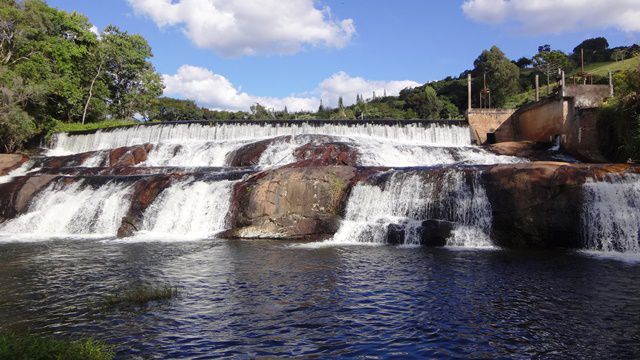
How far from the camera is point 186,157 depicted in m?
31.6

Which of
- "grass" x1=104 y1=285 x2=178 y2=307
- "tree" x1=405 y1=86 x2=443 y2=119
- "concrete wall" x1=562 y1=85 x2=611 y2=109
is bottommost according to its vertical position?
"grass" x1=104 y1=285 x2=178 y2=307

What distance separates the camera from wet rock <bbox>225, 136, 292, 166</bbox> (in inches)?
1140

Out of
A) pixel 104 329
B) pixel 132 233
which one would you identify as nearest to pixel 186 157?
pixel 132 233

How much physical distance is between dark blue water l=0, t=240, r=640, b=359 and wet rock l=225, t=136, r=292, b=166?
1463cm

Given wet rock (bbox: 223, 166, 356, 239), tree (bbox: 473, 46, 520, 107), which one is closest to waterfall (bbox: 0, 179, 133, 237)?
wet rock (bbox: 223, 166, 356, 239)

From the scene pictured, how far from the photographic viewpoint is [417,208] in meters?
18.0

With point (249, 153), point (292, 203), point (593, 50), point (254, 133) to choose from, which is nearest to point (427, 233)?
point (292, 203)

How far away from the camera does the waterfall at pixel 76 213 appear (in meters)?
21.2

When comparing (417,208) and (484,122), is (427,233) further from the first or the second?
(484,122)

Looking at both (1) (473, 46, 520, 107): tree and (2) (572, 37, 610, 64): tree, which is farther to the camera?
(2) (572, 37, 610, 64): tree

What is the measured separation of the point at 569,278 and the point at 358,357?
22.2 feet

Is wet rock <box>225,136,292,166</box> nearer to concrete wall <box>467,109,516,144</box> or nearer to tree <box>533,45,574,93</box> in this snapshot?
concrete wall <box>467,109,516,144</box>

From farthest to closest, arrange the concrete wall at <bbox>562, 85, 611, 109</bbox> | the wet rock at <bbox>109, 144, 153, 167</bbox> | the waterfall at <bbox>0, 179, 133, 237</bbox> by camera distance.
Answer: the wet rock at <bbox>109, 144, 153, 167</bbox>, the concrete wall at <bbox>562, 85, 611, 109</bbox>, the waterfall at <bbox>0, 179, 133, 237</bbox>

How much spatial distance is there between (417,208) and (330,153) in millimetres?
9638
